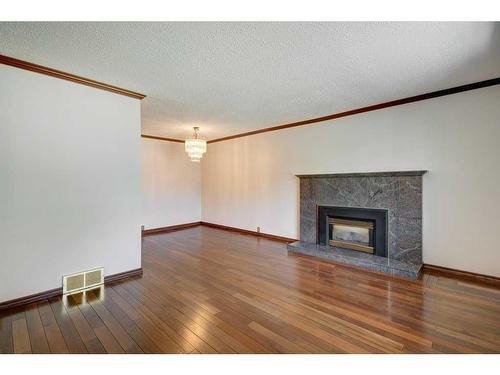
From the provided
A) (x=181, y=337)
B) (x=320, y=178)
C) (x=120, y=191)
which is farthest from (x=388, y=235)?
(x=120, y=191)

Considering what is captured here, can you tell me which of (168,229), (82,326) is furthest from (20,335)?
(168,229)

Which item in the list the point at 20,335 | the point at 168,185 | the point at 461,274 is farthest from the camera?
the point at 168,185

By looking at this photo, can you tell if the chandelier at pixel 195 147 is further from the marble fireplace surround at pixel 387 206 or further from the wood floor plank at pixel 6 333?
the wood floor plank at pixel 6 333

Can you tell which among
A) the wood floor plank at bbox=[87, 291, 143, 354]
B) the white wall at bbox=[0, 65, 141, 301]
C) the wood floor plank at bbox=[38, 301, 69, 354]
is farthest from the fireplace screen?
the wood floor plank at bbox=[38, 301, 69, 354]

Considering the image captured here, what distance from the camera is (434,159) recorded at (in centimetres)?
332

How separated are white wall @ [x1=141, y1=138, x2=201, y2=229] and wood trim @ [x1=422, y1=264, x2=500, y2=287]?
17.9ft

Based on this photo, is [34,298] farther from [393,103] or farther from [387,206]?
[393,103]

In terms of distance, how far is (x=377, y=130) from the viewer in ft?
12.6

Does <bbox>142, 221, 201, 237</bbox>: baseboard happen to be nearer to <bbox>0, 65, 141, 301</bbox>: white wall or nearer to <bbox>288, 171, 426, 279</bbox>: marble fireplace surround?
<bbox>0, 65, 141, 301</bbox>: white wall

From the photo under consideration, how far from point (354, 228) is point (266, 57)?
10.3 feet

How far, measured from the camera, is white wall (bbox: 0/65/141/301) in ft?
7.80

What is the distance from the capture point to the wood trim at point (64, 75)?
2326mm

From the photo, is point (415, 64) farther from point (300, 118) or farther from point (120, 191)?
point (120, 191)

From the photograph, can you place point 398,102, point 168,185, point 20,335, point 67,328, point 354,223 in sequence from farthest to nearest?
point 168,185 → point 354,223 → point 398,102 → point 67,328 → point 20,335
